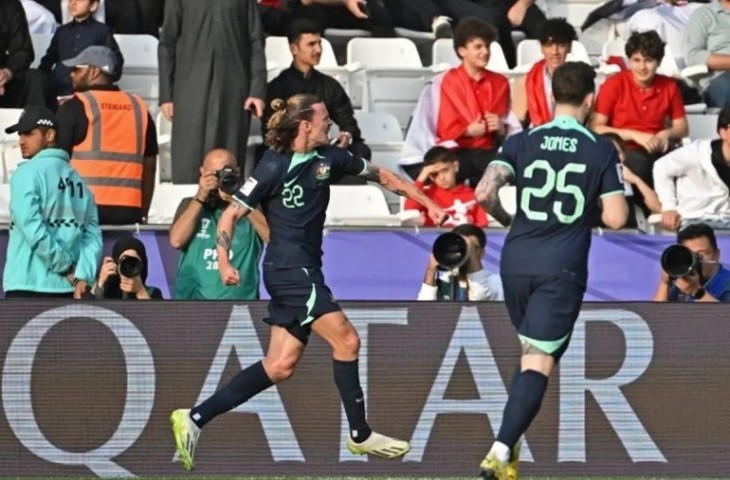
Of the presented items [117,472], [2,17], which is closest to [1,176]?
[2,17]

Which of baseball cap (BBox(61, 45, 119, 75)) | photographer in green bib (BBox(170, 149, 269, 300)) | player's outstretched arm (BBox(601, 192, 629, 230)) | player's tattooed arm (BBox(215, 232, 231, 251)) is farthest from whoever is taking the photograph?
baseball cap (BBox(61, 45, 119, 75))

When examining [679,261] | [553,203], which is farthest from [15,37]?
[553,203]

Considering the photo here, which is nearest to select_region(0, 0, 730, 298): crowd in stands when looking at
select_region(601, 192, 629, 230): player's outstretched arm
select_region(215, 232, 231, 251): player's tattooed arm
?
select_region(215, 232, 231, 251): player's tattooed arm

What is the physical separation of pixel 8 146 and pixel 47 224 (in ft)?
8.64

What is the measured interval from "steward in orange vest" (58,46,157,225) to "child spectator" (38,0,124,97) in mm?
1154

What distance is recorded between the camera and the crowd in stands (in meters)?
11.4

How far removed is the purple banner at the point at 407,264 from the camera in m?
11.8

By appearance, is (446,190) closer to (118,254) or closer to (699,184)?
(699,184)

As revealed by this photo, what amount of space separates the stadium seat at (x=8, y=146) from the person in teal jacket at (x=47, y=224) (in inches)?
89.5

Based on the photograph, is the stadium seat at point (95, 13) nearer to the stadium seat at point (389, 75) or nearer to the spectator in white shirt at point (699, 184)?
the stadium seat at point (389, 75)

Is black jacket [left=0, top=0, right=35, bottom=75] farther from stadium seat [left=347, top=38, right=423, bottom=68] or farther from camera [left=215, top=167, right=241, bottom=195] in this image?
camera [left=215, top=167, right=241, bottom=195]

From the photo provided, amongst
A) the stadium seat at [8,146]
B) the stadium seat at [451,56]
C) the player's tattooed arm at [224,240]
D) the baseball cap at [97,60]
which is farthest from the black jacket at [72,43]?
the player's tattooed arm at [224,240]

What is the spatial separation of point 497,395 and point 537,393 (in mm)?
1821

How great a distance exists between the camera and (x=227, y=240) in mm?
9008
